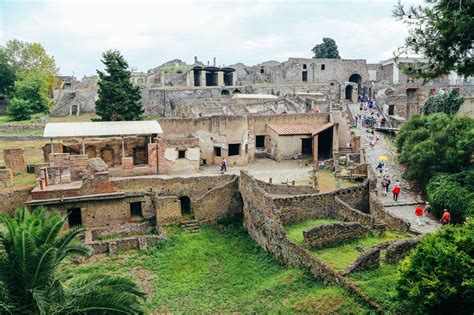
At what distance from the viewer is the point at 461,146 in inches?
862

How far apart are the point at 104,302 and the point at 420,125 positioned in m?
21.7

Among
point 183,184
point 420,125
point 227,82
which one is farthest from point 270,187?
point 227,82

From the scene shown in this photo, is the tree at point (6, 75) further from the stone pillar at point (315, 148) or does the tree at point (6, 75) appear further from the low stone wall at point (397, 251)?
the low stone wall at point (397, 251)

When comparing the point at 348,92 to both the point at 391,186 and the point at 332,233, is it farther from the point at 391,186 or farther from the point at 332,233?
the point at 332,233

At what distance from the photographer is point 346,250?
669 inches

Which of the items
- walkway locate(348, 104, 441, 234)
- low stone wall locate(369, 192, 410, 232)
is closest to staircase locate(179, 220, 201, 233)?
low stone wall locate(369, 192, 410, 232)

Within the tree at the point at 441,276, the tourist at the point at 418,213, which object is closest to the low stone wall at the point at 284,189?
the tourist at the point at 418,213

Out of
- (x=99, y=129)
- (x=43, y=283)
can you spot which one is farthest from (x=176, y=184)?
(x=43, y=283)

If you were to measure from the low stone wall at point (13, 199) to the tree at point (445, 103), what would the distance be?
25.7m

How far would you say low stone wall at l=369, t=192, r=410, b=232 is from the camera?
18.2 metres

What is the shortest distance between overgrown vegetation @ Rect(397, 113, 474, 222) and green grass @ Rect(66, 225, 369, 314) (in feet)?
25.1

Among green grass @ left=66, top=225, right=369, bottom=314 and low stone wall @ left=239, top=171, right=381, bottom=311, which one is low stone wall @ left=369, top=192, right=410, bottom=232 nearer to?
low stone wall @ left=239, top=171, right=381, bottom=311

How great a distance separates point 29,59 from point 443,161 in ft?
158

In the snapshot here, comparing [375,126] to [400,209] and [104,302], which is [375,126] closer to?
[400,209]
